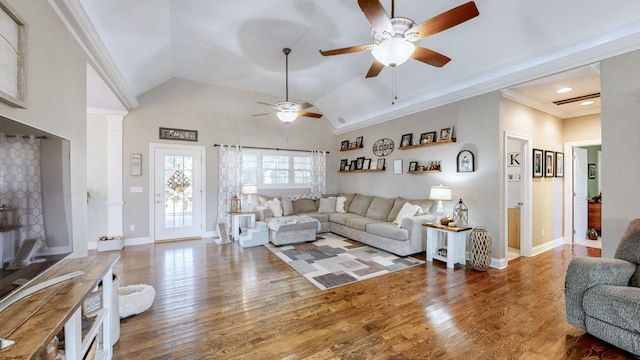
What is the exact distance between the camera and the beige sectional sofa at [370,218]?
14.2 ft

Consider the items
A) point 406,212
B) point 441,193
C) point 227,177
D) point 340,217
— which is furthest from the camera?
point 227,177

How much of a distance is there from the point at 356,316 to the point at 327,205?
4096 millimetres

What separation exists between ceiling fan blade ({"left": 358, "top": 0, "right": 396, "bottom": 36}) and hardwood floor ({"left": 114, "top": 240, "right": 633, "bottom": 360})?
8.26 feet

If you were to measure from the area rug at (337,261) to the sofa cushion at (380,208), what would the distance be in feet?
2.39

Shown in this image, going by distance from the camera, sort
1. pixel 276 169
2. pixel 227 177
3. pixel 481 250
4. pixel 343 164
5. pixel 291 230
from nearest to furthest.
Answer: pixel 481 250 → pixel 291 230 → pixel 227 177 → pixel 276 169 → pixel 343 164

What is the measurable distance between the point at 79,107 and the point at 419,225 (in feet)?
15.1

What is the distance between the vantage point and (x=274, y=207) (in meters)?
5.87

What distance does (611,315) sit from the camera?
1.92 metres

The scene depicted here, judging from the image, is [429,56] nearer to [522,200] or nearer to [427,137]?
[427,137]

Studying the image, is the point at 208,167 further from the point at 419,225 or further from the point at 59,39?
the point at 419,225

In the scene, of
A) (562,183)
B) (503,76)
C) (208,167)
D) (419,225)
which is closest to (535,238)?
(562,183)

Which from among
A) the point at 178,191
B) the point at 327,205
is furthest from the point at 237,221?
the point at 327,205

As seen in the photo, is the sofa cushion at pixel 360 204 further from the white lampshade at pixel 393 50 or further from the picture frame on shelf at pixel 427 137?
the white lampshade at pixel 393 50

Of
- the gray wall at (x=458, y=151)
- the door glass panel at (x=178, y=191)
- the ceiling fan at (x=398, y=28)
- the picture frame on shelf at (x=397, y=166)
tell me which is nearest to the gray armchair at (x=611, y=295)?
the gray wall at (x=458, y=151)
